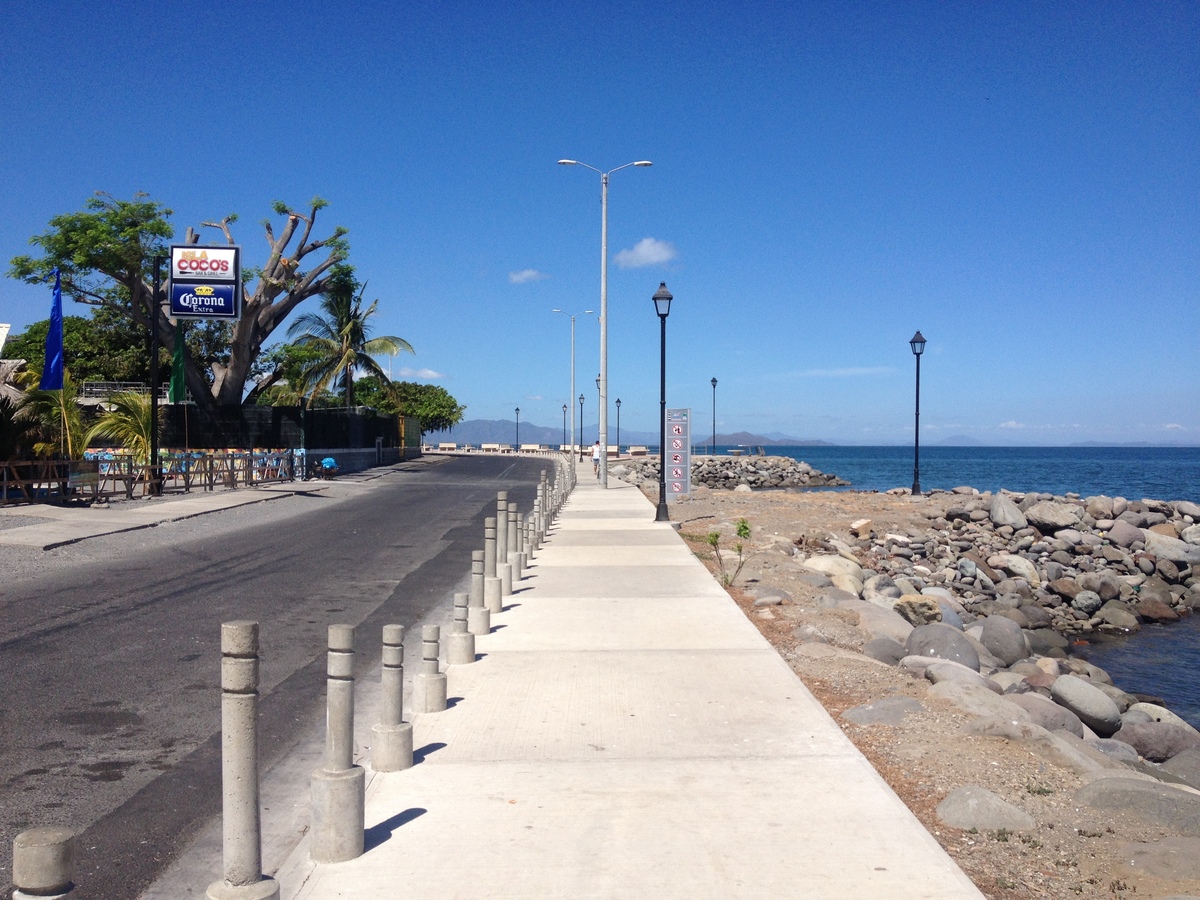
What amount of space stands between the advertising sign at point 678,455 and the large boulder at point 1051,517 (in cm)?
1001

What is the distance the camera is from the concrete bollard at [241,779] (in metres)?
3.58

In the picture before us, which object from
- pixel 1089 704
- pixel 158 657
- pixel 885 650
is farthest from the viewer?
pixel 885 650

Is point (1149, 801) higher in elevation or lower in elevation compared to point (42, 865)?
lower

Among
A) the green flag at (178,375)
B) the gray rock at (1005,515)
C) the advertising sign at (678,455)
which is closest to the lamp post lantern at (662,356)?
the advertising sign at (678,455)

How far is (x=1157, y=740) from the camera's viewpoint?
8727mm

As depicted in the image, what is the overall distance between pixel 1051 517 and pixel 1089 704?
63.8ft

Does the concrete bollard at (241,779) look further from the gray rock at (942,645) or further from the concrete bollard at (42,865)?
the gray rock at (942,645)

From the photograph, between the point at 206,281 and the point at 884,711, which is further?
the point at 206,281

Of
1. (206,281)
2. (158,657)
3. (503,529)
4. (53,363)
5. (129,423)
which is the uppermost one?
(206,281)

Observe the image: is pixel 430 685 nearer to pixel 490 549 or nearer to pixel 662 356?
pixel 490 549

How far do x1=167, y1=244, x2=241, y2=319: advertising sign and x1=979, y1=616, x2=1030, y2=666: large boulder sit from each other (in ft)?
103

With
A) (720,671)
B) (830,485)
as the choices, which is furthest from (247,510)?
(830,485)

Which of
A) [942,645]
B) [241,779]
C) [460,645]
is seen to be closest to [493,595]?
[460,645]

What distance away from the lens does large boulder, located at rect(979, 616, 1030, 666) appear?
40.8ft
